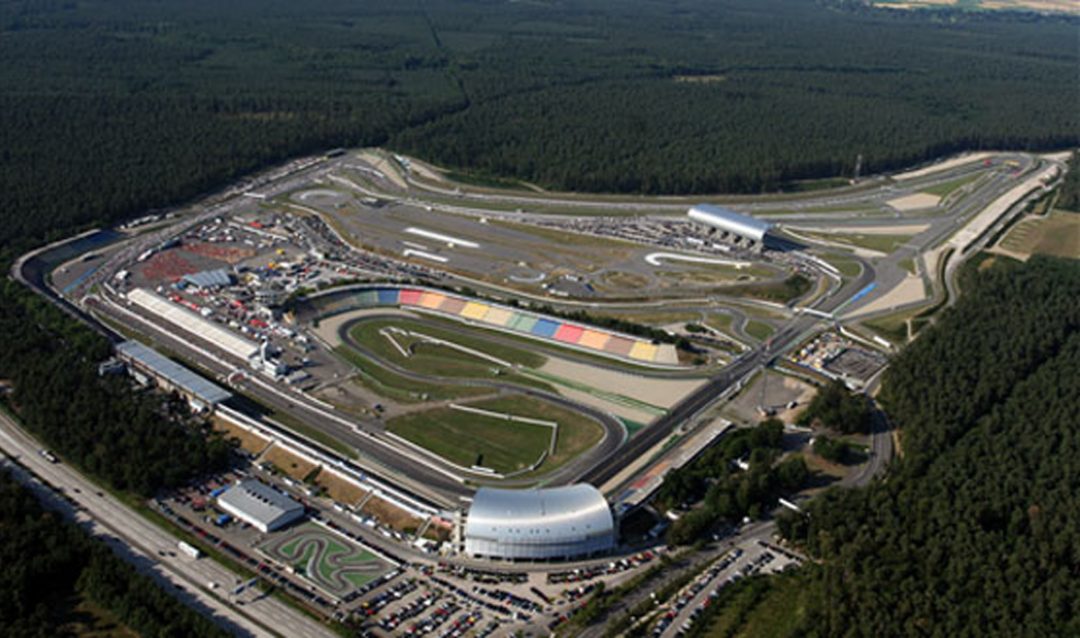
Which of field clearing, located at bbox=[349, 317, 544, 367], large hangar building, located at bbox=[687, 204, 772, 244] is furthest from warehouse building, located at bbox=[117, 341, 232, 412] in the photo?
large hangar building, located at bbox=[687, 204, 772, 244]

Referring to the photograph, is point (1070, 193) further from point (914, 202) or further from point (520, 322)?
point (520, 322)

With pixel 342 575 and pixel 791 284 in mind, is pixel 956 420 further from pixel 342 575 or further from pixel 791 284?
pixel 342 575

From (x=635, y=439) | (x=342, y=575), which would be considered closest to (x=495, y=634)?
(x=342, y=575)

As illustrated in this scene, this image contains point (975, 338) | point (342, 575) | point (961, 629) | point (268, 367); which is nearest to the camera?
point (961, 629)

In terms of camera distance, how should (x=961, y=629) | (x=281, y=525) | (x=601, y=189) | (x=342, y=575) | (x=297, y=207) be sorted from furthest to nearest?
1. (x=601, y=189)
2. (x=297, y=207)
3. (x=281, y=525)
4. (x=342, y=575)
5. (x=961, y=629)

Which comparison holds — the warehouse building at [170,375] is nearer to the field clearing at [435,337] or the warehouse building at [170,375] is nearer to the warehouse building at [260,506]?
the warehouse building at [260,506]

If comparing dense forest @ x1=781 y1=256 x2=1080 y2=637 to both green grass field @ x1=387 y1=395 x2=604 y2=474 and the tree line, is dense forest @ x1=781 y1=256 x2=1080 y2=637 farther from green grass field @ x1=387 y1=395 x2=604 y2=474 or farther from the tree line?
green grass field @ x1=387 y1=395 x2=604 y2=474
